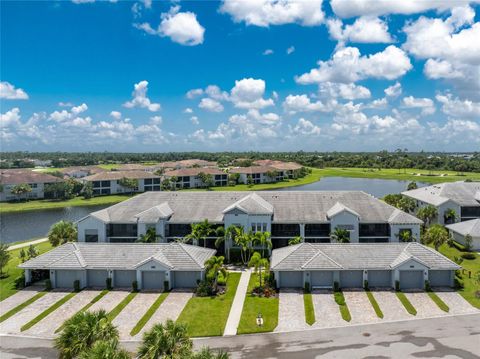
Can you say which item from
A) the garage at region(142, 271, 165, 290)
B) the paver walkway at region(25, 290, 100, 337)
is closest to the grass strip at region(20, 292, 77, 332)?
the paver walkway at region(25, 290, 100, 337)

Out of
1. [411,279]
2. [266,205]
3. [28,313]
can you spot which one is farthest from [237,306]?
[28,313]

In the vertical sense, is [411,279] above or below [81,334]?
below

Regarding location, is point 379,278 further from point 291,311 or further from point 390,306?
point 291,311

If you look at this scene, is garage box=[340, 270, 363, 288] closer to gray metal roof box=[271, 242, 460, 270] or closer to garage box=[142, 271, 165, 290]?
gray metal roof box=[271, 242, 460, 270]

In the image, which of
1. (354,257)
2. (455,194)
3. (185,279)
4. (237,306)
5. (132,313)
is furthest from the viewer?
(455,194)

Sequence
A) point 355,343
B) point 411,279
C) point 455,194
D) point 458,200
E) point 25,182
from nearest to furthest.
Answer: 1. point 355,343
2. point 411,279
3. point 458,200
4. point 455,194
5. point 25,182

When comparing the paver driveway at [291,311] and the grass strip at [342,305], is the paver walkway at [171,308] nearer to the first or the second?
the paver driveway at [291,311]

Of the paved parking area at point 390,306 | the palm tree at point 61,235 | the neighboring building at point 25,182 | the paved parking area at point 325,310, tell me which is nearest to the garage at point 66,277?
the palm tree at point 61,235
